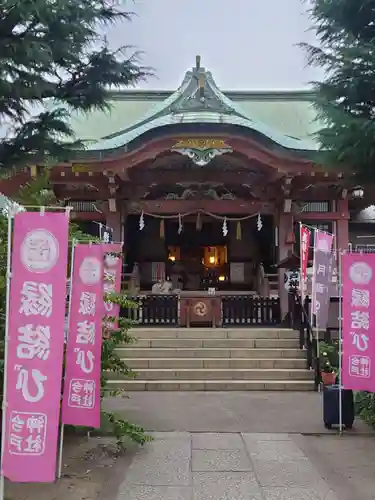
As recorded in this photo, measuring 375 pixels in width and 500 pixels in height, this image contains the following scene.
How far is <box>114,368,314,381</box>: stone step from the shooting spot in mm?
9672

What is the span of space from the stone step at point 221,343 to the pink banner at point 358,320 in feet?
13.8

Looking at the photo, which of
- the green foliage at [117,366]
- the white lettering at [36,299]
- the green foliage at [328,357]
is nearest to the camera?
the white lettering at [36,299]

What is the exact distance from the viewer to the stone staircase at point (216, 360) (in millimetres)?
9438

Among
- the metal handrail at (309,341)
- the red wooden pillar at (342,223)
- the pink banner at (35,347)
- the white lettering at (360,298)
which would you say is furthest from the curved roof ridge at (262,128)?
the pink banner at (35,347)

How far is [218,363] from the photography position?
1011 centimetres

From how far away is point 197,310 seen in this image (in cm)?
1248

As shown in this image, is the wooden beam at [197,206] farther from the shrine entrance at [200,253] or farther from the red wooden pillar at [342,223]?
the shrine entrance at [200,253]

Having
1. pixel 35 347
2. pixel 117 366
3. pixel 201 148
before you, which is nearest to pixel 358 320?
pixel 117 366

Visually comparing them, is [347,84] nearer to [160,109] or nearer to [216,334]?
[216,334]

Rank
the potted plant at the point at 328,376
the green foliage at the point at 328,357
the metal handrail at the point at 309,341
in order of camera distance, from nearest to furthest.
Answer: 1. the potted plant at the point at 328,376
2. the metal handrail at the point at 309,341
3. the green foliage at the point at 328,357

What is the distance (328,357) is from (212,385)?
2500 mm

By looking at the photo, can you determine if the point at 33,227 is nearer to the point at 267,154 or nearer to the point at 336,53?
the point at 336,53

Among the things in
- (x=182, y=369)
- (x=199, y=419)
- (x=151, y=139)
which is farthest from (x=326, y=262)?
(x=151, y=139)

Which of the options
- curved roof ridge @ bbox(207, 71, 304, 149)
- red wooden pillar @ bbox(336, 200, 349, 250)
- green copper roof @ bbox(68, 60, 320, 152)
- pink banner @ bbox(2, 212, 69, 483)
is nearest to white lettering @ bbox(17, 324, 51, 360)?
pink banner @ bbox(2, 212, 69, 483)
